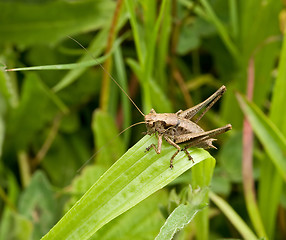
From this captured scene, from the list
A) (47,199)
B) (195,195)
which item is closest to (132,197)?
(195,195)

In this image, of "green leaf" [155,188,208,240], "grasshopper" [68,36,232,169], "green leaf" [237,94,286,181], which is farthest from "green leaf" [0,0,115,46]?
"green leaf" [155,188,208,240]

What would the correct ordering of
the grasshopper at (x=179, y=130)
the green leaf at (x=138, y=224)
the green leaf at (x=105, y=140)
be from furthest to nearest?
the green leaf at (x=105, y=140)
the green leaf at (x=138, y=224)
the grasshopper at (x=179, y=130)

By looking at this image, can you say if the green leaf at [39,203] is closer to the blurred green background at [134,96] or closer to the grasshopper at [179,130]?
the blurred green background at [134,96]

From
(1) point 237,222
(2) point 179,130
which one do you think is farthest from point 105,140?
(1) point 237,222

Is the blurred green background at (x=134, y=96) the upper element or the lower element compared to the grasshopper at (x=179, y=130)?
upper

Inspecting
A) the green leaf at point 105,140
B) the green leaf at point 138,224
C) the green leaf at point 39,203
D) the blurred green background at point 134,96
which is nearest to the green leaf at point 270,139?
the blurred green background at point 134,96

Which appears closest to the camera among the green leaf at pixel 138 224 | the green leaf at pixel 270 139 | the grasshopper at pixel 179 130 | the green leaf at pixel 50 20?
the grasshopper at pixel 179 130

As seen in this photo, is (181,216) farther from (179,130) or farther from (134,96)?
(134,96)
